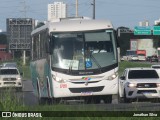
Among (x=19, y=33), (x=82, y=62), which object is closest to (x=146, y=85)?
(x=82, y=62)

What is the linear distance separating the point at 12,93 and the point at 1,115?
4.73 metres

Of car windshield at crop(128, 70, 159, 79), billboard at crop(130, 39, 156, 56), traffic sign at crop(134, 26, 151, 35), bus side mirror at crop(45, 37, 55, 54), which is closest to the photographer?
bus side mirror at crop(45, 37, 55, 54)

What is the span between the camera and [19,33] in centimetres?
9644

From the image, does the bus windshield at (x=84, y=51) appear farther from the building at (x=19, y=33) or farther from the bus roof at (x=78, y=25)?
the building at (x=19, y=33)

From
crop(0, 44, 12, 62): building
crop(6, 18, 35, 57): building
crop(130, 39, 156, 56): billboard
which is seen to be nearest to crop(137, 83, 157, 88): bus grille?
crop(6, 18, 35, 57): building

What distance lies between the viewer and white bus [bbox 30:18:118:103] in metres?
25.2

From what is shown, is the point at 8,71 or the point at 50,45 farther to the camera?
the point at 8,71

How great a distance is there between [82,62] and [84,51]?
0.44m

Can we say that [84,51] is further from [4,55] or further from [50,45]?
[4,55]

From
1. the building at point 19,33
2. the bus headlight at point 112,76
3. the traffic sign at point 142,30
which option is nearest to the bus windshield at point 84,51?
the bus headlight at point 112,76

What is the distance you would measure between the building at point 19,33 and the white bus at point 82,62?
227ft

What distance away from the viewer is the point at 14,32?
96500 mm

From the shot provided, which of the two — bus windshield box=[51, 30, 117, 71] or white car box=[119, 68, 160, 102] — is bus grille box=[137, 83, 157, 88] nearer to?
white car box=[119, 68, 160, 102]

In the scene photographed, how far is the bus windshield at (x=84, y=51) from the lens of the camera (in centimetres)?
2525
